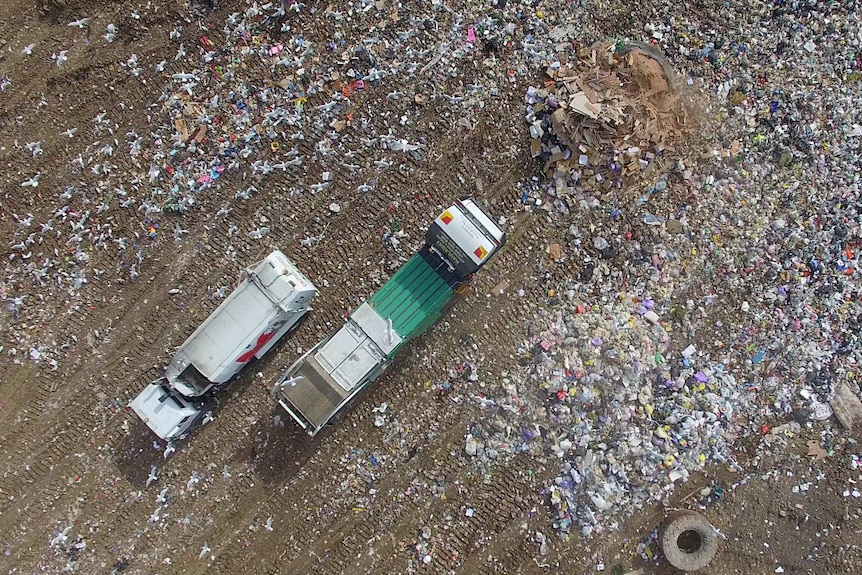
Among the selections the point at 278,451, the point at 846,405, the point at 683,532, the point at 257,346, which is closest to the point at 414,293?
the point at 257,346

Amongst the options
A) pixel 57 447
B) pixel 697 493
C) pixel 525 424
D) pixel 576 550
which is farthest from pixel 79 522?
pixel 697 493

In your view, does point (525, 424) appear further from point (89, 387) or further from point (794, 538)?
point (89, 387)

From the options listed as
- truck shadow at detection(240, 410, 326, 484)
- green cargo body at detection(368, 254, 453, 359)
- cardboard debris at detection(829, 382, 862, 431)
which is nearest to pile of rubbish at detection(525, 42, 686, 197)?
green cargo body at detection(368, 254, 453, 359)

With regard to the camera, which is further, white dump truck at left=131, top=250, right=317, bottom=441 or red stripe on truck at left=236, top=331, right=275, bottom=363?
red stripe on truck at left=236, top=331, right=275, bottom=363

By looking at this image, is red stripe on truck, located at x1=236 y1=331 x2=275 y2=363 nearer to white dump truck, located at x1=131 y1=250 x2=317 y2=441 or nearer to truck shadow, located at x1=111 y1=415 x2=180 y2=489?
white dump truck, located at x1=131 y1=250 x2=317 y2=441

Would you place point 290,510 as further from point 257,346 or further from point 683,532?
point 683,532

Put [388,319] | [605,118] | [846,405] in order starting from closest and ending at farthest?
[388,319], [605,118], [846,405]
